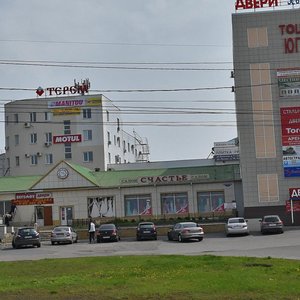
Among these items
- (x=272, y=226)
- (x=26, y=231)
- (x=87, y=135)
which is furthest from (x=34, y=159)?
(x=272, y=226)

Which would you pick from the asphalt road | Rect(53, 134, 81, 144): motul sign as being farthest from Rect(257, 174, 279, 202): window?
Rect(53, 134, 81, 144): motul sign

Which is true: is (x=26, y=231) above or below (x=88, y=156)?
below

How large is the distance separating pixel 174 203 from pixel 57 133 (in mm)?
33670

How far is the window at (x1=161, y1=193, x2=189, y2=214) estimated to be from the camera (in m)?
62.0

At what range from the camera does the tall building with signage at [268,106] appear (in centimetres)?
5672

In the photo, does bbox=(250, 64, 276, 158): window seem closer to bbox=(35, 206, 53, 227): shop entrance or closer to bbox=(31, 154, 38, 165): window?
bbox=(35, 206, 53, 227): shop entrance

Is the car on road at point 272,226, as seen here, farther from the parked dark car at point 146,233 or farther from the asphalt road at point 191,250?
the parked dark car at point 146,233

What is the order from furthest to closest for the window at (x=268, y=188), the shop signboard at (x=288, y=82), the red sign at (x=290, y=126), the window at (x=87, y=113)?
1. the window at (x=87, y=113)
2. the shop signboard at (x=288, y=82)
3. the window at (x=268, y=188)
4. the red sign at (x=290, y=126)

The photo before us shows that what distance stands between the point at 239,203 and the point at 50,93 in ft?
127

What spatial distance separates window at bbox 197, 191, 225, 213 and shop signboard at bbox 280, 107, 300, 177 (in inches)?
312

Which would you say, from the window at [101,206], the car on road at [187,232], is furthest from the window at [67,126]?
the car on road at [187,232]

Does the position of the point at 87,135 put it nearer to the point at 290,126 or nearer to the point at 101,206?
the point at 101,206

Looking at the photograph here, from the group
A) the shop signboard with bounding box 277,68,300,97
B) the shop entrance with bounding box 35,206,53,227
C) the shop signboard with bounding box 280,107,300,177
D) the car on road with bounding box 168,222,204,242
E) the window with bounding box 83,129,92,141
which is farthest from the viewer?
the window with bounding box 83,129,92,141

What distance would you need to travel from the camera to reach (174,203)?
62.2 meters
